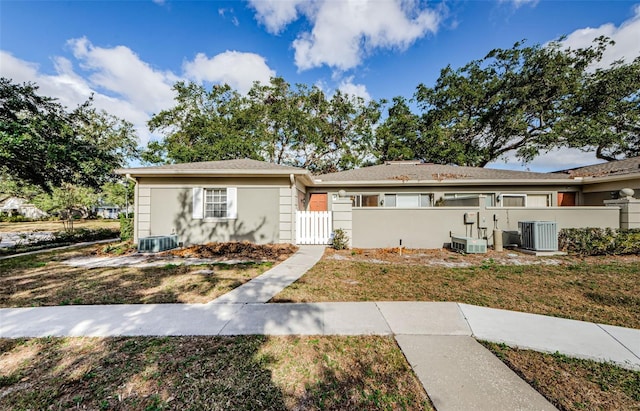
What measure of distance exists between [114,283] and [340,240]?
6.59 meters

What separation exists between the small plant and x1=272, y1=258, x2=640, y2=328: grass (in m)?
2.44

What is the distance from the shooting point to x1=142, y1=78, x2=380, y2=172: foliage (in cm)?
2309

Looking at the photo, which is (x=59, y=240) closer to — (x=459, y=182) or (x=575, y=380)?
(x=575, y=380)

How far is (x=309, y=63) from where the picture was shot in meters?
18.8

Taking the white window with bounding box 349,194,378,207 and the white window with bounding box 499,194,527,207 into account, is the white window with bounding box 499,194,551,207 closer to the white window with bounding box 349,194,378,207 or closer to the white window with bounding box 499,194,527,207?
the white window with bounding box 499,194,527,207

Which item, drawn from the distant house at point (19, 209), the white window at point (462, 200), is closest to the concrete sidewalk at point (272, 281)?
the white window at point (462, 200)

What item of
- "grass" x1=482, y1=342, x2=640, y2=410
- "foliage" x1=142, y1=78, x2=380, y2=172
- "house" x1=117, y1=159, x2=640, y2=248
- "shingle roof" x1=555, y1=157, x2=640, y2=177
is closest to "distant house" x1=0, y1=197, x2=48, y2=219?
"foliage" x1=142, y1=78, x2=380, y2=172

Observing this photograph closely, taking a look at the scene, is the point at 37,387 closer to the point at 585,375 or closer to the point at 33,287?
the point at 33,287

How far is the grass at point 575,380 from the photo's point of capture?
6.68ft

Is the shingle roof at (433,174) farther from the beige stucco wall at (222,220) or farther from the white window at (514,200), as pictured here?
the beige stucco wall at (222,220)

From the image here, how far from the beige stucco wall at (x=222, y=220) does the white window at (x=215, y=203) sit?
0.17 m

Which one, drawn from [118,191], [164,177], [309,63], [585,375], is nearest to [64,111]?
[164,177]

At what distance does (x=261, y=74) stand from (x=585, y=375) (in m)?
27.5

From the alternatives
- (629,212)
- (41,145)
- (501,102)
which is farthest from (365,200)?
(501,102)
